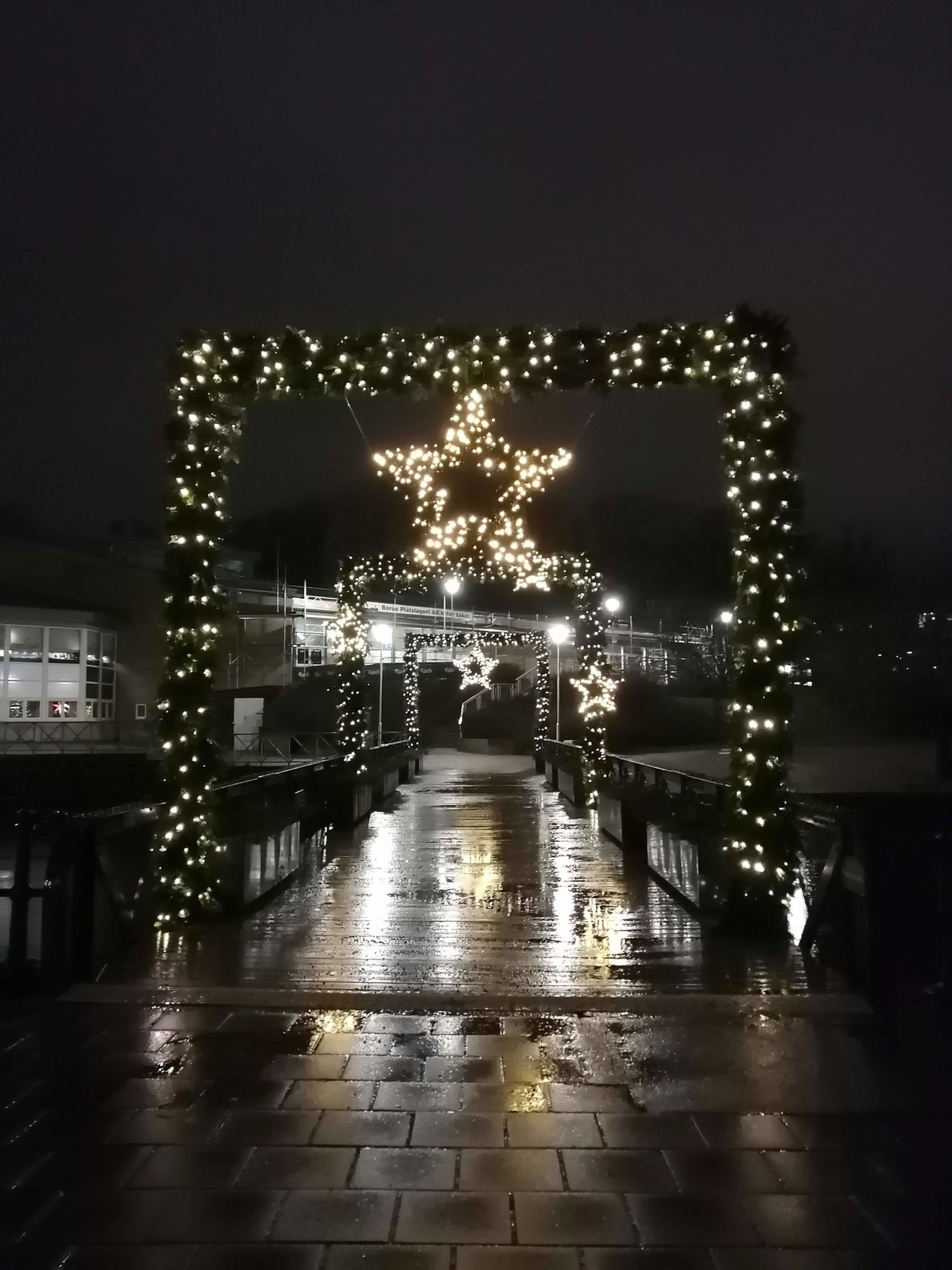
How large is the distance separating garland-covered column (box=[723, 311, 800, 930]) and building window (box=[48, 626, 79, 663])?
90.5ft

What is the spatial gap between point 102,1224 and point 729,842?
18.4 feet

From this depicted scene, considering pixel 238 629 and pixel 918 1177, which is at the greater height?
pixel 238 629

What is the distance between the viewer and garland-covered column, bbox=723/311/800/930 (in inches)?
313

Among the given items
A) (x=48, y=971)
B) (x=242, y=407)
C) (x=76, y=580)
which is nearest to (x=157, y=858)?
(x=48, y=971)

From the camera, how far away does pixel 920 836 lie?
6.06m

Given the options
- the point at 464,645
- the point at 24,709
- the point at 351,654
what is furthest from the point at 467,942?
the point at 464,645

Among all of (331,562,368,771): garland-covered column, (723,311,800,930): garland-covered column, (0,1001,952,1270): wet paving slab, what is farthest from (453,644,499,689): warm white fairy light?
(0,1001,952,1270): wet paving slab

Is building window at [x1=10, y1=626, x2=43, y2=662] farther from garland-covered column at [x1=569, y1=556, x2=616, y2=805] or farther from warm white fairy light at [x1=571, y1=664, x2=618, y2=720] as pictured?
warm white fairy light at [x1=571, y1=664, x2=618, y2=720]

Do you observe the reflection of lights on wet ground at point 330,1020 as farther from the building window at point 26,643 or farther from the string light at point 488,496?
the building window at point 26,643

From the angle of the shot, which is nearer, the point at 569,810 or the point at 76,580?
the point at 569,810

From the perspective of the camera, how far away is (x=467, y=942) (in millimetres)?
7836

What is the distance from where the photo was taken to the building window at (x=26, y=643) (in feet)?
102

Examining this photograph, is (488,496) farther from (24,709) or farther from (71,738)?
(24,709)

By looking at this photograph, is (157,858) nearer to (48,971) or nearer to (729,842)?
(48,971)
